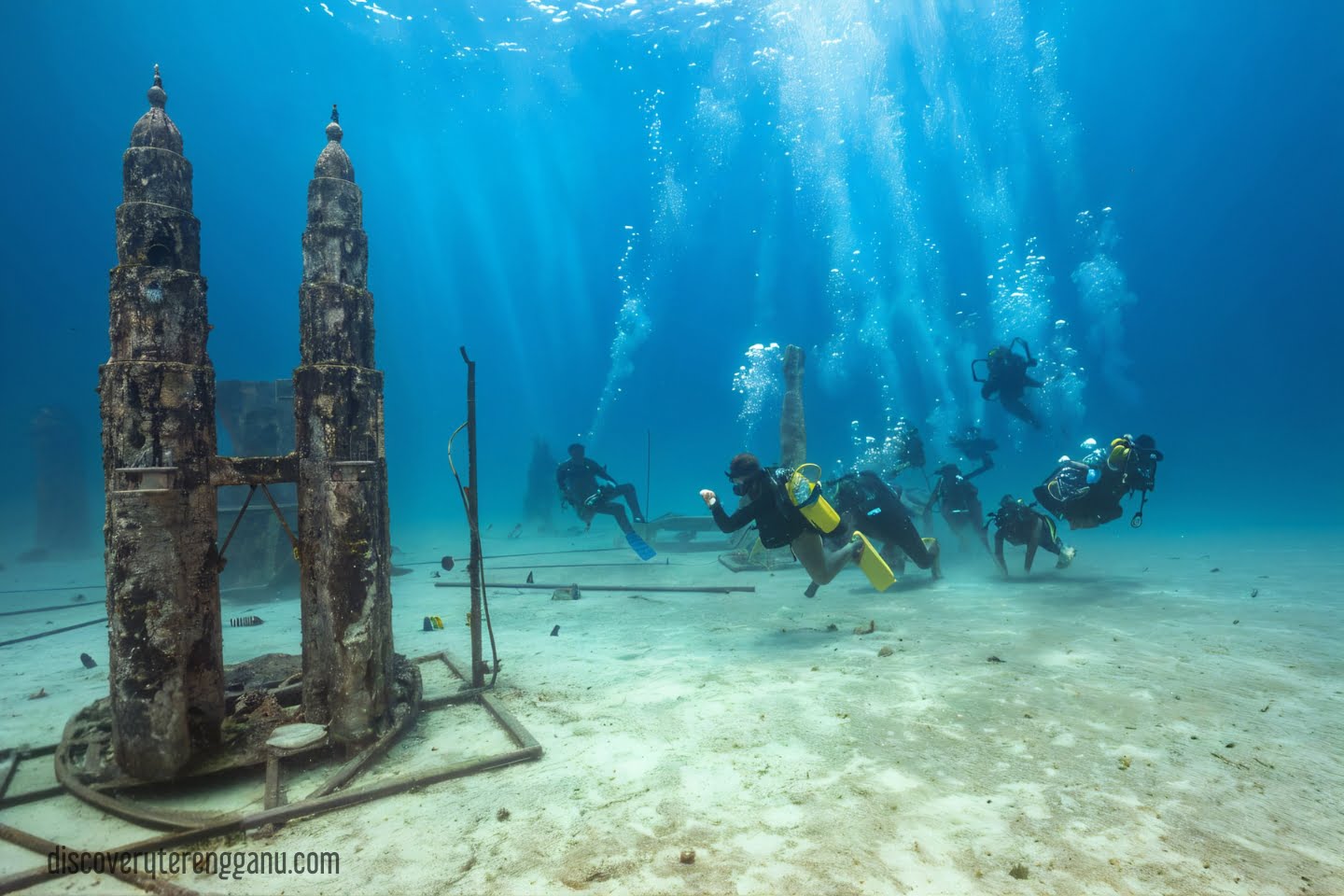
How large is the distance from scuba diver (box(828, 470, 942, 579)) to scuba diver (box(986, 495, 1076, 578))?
1.35 meters

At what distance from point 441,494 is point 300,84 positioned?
215 ft

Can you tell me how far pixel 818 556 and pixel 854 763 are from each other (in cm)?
428

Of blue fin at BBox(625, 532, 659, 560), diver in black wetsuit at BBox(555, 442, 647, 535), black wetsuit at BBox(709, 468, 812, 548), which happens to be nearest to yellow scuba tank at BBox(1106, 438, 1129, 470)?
black wetsuit at BBox(709, 468, 812, 548)

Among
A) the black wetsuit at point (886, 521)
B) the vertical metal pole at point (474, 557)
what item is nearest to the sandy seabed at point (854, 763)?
the vertical metal pole at point (474, 557)

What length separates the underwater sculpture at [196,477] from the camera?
3.73 meters

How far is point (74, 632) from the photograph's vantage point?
9.20 meters

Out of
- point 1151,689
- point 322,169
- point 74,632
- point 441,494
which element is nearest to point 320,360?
point 322,169

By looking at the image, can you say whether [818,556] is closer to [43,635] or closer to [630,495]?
[630,495]

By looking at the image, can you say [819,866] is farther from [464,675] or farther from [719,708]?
[464,675]

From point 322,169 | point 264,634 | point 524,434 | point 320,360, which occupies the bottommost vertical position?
point 264,634

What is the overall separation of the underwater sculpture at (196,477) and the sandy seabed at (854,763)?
719 millimetres

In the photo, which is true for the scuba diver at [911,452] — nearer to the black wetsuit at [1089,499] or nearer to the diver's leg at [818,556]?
the black wetsuit at [1089,499]

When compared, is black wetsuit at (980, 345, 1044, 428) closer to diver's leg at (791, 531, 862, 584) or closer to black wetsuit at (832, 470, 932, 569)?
black wetsuit at (832, 470, 932, 569)

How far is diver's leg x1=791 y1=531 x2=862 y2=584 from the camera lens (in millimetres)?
7751
